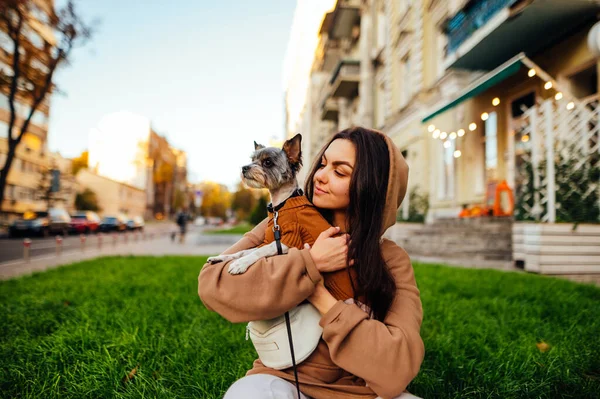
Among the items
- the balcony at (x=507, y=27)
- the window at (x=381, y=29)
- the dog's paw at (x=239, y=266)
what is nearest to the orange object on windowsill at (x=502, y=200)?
the balcony at (x=507, y=27)

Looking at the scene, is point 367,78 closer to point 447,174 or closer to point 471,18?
point 447,174

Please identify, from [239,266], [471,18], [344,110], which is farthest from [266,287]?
[344,110]

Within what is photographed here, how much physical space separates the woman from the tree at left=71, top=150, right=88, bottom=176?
79.4 m

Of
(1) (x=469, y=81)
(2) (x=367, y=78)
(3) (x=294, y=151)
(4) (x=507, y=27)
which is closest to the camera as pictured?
(3) (x=294, y=151)

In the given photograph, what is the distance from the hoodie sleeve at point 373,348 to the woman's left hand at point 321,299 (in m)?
0.02

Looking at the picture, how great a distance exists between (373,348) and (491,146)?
511 inches

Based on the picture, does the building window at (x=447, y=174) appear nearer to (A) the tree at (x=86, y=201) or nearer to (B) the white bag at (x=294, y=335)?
(B) the white bag at (x=294, y=335)

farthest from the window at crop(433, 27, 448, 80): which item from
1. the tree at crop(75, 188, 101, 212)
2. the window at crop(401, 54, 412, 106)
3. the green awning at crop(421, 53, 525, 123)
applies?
the tree at crop(75, 188, 101, 212)

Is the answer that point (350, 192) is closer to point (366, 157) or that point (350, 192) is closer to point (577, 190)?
point (366, 157)

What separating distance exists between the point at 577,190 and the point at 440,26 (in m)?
10.1

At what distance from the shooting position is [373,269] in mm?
1615

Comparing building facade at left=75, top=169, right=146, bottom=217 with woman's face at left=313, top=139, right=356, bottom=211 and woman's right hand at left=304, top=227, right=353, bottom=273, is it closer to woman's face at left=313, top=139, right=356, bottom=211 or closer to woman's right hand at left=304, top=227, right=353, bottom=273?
woman's face at left=313, top=139, right=356, bottom=211

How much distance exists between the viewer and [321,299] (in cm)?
154

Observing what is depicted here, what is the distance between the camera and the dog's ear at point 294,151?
226cm
